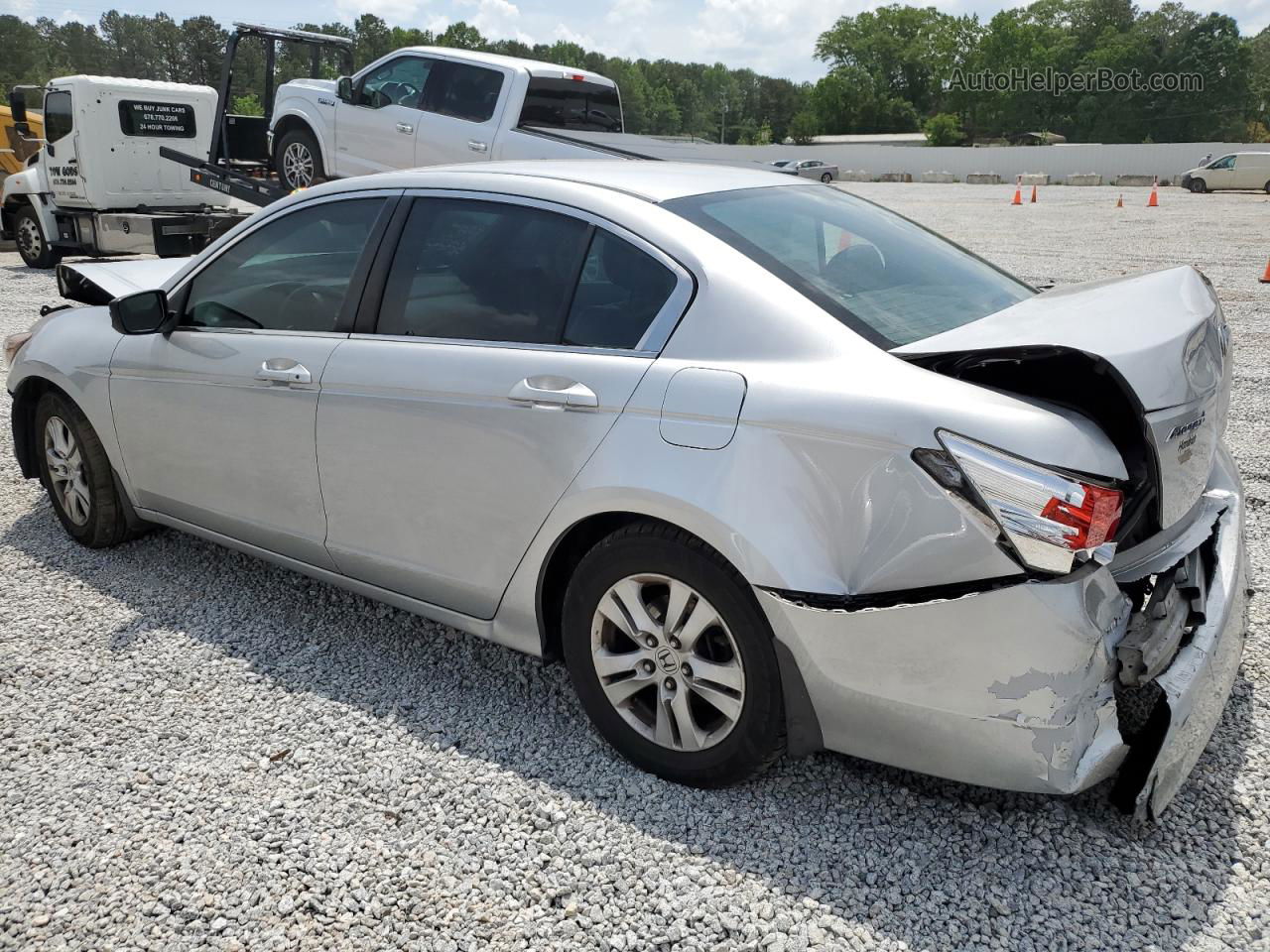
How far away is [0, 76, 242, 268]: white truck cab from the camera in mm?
14125

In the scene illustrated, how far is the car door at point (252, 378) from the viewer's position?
3.61 metres

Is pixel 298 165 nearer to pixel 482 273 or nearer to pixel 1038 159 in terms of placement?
pixel 482 273

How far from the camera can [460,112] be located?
10.6 m

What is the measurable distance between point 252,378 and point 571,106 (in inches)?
310

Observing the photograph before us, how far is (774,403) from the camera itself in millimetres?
2559

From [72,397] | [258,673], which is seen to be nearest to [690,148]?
[72,397]

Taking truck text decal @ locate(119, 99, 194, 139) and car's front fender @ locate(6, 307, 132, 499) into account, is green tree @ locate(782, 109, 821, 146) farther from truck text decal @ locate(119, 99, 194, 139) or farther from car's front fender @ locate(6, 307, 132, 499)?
car's front fender @ locate(6, 307, 132, 499)

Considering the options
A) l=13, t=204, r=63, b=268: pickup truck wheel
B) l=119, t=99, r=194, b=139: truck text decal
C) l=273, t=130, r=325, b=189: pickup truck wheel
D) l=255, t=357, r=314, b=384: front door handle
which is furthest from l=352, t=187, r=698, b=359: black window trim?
l=13, t=204, r=63, b=268: pickup truck wheel

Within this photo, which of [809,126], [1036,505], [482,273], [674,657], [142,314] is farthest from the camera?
[809,126]

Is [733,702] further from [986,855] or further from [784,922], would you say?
[986,855]

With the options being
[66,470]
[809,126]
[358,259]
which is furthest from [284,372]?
[809,126]

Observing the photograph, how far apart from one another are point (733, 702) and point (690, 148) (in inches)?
331

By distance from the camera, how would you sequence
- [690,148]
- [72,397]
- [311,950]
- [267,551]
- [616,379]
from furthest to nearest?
[690,148], [72,397], [267,551], [616,379], [311,950]
